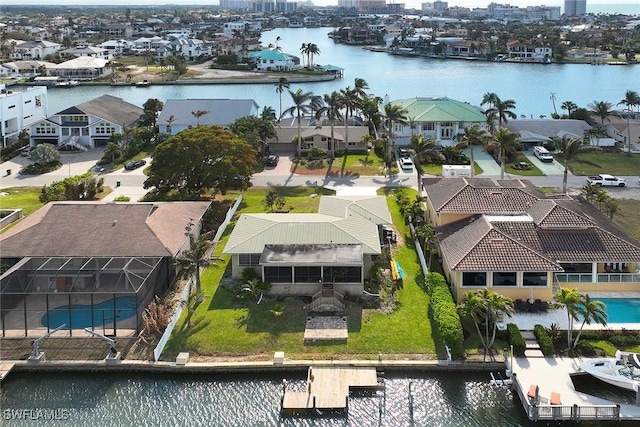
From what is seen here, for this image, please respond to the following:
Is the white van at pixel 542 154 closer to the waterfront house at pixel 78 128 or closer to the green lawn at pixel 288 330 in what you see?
the green lawn at pixel 288 330

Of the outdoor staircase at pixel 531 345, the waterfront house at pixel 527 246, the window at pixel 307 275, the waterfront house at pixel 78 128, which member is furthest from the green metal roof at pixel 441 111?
the outdoor staircase at pixel 531 345

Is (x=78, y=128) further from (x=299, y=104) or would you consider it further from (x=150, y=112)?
(x=299, y=104)

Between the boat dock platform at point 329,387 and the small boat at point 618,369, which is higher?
the small boat at point 618,369

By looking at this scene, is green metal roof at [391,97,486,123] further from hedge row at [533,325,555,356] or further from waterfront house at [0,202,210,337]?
hedge row at [533,325,555,356]

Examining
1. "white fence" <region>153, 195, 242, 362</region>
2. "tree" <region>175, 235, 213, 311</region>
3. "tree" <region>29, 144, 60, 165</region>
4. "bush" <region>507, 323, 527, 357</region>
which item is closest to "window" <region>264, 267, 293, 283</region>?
"tree" <region>175, 235, 213, 311</region>

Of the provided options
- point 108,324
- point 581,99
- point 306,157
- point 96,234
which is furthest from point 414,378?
point 581,99

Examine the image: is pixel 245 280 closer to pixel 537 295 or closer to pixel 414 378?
pixel 414 378
